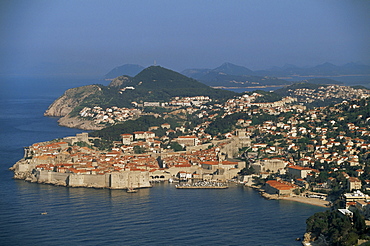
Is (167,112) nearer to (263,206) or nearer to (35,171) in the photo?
(35,171)

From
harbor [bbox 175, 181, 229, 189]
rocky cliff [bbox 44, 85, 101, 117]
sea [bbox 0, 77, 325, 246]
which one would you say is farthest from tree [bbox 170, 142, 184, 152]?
rocky cliff [bbox 44, 85, 101, 117]

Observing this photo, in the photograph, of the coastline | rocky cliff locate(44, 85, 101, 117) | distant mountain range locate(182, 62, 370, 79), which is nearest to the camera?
the coastline

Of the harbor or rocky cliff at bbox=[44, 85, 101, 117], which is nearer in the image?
the harbor

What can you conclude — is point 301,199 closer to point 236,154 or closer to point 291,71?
point 236,154

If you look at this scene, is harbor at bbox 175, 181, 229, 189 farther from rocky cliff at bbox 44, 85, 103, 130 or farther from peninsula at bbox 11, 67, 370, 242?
rocky cliff at bbox 44, 85, 103, 130

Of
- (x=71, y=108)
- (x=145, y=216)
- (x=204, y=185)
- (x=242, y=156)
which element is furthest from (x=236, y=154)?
(x=71, y=108)

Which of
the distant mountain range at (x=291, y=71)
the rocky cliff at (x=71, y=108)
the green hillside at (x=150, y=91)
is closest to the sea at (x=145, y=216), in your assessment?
the rocky cliff at (x=71, y=108)

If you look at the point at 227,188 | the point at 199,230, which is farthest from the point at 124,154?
the point at 199,230
